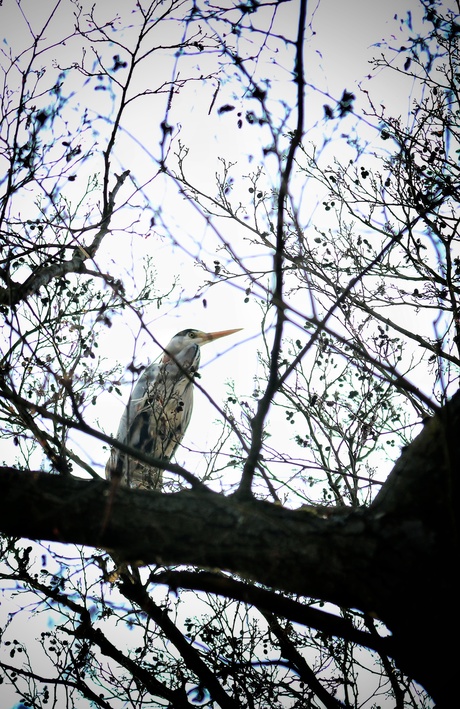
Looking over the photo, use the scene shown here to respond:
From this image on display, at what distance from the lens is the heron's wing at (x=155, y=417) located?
507 centimetres

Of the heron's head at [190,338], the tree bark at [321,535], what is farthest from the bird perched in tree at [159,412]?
the tree bark at [321,535]

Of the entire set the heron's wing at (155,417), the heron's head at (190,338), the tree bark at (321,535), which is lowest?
the tree bark at (321,535)

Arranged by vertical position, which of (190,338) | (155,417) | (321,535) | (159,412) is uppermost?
(190,338)

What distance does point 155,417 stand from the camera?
198 inches

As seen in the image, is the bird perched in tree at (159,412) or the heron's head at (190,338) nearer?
the bird perched in tree at (159,412)

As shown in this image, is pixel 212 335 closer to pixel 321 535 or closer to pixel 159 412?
pixel 159 412

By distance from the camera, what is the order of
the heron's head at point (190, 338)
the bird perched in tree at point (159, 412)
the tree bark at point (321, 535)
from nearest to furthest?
the tree bark at point (321, 535), the bird perched in tree at point (159, 412), the heron's head at point (190, 338)

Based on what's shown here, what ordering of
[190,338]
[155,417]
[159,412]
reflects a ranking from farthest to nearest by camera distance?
[190,338] < [159,412] < [155,417]

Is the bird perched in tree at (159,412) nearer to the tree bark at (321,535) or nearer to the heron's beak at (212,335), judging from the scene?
the heron's beak at (212,335)

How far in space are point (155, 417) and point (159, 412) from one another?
40 cm

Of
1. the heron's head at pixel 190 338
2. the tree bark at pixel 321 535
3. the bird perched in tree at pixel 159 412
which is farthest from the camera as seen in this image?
the heron's head at pixel 190 338

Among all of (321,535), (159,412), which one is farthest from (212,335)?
(321,535)

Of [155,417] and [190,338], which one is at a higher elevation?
[190,338]

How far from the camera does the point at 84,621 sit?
3.49 metres
